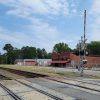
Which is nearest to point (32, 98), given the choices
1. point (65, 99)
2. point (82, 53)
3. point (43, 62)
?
point (65, 99)

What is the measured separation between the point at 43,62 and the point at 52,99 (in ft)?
509

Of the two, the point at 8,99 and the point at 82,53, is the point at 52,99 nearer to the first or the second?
the point at 8,99

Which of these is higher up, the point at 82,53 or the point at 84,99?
the point at 82,53

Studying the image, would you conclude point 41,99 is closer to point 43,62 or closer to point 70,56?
point 70,56

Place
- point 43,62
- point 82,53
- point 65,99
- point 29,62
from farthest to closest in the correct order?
point 29,62
point 43,62
point 82,53
point 65,99

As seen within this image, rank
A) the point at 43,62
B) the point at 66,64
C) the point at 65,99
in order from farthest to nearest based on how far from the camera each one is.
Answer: the point at 43,62
the point at 66,64
the point at 65,99

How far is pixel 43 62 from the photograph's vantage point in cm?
17100

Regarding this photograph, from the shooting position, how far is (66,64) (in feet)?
412

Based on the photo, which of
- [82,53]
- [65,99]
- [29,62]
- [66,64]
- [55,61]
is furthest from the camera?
[29,62]

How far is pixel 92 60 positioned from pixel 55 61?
18.7 metres

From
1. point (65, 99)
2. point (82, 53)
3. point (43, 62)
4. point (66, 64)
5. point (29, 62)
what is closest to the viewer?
point (65, 99)

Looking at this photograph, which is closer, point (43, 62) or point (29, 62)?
point (43, 62)

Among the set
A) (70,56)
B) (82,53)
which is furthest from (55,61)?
(82,53)

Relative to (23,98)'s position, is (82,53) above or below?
above
